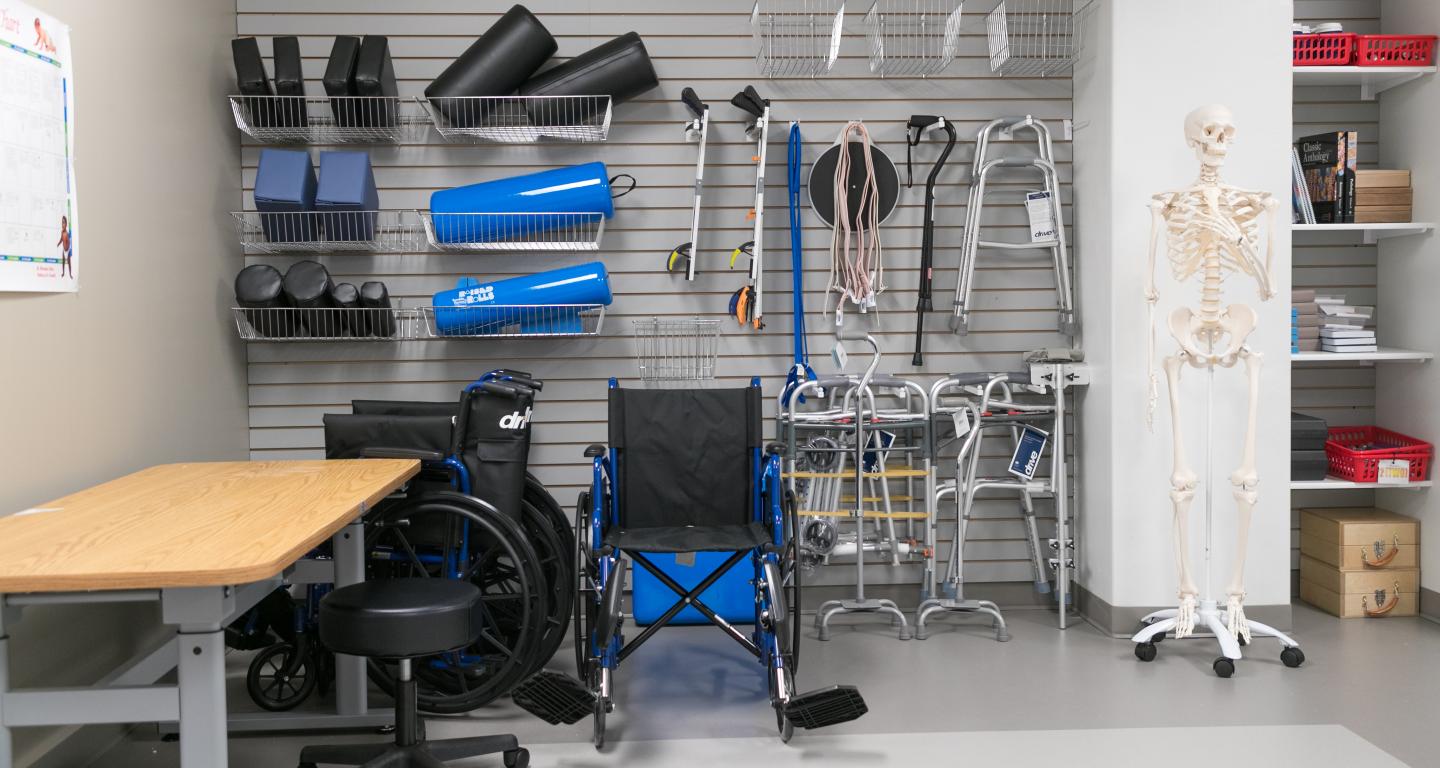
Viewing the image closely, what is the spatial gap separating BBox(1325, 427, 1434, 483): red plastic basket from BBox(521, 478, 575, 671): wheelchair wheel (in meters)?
3.33

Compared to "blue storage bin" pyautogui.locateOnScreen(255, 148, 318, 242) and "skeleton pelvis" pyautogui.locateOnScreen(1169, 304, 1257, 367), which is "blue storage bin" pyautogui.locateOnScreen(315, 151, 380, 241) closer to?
"blue storage bin" pyautogui.locateOnScreen(255, 148, 318, 242)

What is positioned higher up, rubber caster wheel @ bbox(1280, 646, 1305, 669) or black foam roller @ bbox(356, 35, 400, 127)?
black foam roller @ bbox(356, 35, 400, 127)

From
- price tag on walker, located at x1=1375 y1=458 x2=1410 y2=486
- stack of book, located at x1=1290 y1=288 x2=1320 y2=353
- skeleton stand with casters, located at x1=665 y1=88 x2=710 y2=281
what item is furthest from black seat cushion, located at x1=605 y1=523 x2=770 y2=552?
price tag on walker, located at x1=1375 y1=458 x2=1410 y2=486

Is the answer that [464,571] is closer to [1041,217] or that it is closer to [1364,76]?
[1041,217]

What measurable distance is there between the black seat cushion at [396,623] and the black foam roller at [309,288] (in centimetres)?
184

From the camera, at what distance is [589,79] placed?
4465 mm

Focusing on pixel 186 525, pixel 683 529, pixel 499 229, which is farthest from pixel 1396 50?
pixel 186 525

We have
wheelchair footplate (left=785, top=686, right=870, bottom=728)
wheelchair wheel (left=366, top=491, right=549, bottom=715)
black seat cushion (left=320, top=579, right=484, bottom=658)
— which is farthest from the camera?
wheelchair wheel (left=366, top=491, right=549, bottom=715)

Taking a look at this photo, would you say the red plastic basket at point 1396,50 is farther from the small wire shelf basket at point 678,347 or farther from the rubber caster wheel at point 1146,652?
the small wire shelf basket at point 678,347

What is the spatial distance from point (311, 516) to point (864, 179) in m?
3.04

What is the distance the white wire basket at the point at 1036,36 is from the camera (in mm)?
4672

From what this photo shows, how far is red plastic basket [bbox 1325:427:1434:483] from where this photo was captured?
454 centimetres

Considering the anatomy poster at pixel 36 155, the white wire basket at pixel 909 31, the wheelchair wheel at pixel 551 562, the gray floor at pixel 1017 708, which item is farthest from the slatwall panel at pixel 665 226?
the anatomy poster at pixel 36 155

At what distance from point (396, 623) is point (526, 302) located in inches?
78.1
